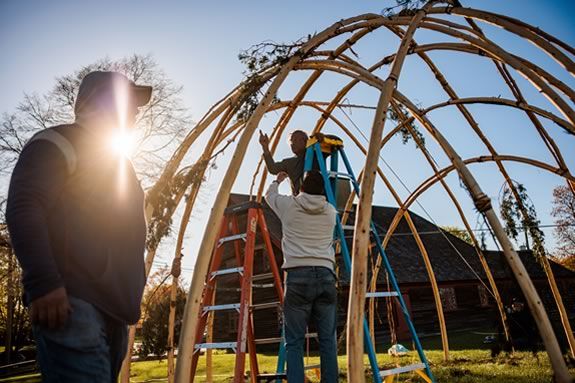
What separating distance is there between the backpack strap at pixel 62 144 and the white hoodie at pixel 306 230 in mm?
2288

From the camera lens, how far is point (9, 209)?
143 centimetres

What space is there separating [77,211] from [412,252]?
76.3 ft

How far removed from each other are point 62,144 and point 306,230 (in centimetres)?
243

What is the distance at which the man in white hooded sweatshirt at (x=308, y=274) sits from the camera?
334cm

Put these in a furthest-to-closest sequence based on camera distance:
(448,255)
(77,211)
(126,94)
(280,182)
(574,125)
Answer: (448,255), (280,182), (574,125), (126,94), (77,211)

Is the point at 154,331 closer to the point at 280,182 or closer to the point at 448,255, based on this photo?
the point at 448,255

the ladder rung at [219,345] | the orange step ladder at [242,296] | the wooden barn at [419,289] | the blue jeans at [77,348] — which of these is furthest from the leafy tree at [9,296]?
the blue jeans at [77,348]

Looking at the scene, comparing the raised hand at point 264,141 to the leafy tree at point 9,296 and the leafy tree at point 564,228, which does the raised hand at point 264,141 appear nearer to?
the leafy tree at point 9,296

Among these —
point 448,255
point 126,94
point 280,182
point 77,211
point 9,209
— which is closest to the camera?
point 9,209

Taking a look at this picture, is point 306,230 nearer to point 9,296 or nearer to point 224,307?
point 224,307

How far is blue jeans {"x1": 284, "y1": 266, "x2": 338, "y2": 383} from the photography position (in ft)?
10.8

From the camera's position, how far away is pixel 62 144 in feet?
5.21

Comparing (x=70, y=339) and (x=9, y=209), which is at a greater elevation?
(x=9, y=209)

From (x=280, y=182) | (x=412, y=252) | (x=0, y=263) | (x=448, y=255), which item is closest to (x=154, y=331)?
Result: (x=0, y=263)
